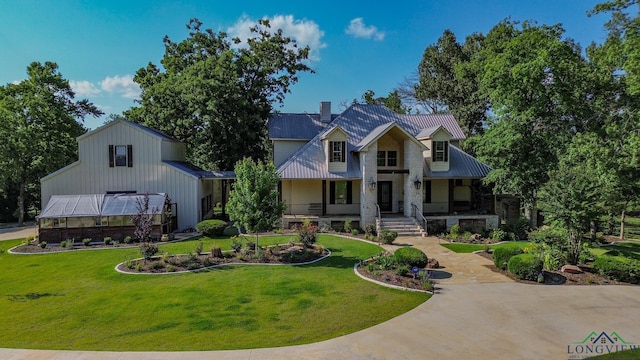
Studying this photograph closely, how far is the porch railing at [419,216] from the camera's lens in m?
23.7

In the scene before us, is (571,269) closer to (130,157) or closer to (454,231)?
(454,231)

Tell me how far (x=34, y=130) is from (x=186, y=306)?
93.1ft

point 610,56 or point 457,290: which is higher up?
point 610,56

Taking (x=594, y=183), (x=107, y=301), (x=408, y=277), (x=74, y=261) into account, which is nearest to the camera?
(x=107, y=301)

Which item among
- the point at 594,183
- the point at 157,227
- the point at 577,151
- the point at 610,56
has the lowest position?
the point at 157,227

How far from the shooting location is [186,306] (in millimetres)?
11398

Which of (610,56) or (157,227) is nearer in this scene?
(610,56)

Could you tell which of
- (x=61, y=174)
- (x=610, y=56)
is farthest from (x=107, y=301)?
(x=610, y=56)

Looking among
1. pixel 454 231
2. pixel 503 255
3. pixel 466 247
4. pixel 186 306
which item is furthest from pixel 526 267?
pixel 186 306

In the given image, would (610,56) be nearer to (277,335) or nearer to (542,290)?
(542,290)

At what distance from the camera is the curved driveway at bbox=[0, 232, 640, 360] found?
8469mm

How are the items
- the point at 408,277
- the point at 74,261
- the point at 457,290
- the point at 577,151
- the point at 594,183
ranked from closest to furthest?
the point at 457,290 → the point at 408,277 → the point at 594,183 → the point at 74,261 → the point at 577,151

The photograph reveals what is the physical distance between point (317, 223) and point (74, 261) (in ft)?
44.7

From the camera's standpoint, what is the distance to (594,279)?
14.3 metres
